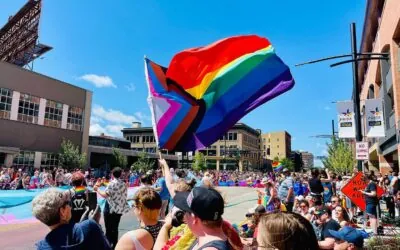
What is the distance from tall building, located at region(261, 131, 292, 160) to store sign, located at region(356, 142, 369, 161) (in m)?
149

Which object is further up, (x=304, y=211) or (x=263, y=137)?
(x=263, y=137)

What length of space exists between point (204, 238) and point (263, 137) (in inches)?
6392

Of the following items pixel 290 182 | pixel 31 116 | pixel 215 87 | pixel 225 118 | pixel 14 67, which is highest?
pixel 14 67

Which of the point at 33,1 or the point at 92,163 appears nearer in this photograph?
the point at 33,1

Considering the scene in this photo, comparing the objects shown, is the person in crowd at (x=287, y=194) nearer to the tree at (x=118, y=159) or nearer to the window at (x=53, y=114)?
the window at (x=53, y=114)

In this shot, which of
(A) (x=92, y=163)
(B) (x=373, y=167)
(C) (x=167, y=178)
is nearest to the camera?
(C) (x=167, y=178)

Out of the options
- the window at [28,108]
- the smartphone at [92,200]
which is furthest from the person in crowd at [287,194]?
the window at [28,108]

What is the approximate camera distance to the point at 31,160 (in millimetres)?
38250

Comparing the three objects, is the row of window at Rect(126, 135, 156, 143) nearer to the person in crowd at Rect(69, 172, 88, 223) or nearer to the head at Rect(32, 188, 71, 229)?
the person in crowd at Rect(69, 172, 88, 223)

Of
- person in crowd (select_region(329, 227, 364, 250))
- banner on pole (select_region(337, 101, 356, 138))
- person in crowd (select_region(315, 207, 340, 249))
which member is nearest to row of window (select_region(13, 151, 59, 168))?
banner on pole (select_region(337, 101, 356, 138))

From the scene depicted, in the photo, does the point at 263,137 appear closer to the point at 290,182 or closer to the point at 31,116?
the point at 31,116

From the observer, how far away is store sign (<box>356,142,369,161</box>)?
394 inches

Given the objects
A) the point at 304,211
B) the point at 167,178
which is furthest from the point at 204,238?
the point at 304,211

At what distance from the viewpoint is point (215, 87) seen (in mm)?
7336
